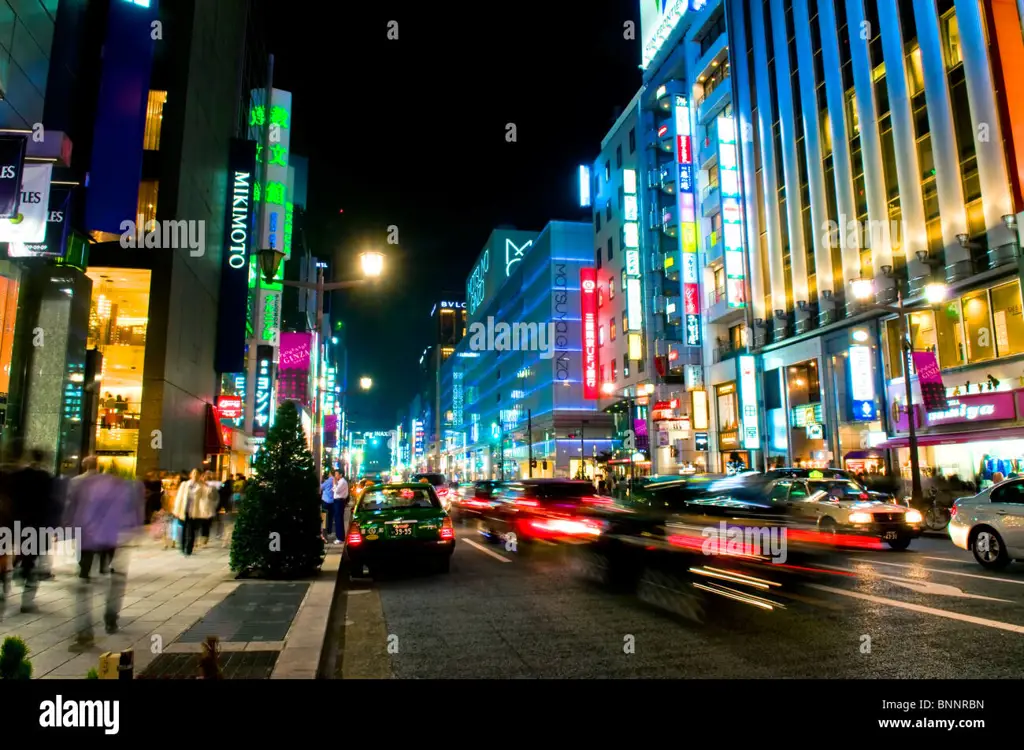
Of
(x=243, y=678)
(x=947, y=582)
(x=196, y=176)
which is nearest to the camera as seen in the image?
(x=243, y=678)

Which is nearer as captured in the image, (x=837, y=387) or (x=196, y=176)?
(x=196, y=176)

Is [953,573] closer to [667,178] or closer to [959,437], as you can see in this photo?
[959,437]

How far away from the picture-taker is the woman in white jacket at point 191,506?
1475 cm

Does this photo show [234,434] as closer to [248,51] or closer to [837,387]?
[248,51]

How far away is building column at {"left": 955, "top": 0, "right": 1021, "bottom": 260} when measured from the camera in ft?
74.8

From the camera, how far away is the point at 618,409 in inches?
2261

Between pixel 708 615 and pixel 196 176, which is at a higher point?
pixel 196 176

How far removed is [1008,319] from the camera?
22.8 meters

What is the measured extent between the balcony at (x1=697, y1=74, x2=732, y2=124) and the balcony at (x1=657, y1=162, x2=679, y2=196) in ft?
15.4

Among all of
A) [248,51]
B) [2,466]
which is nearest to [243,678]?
[2,466]
